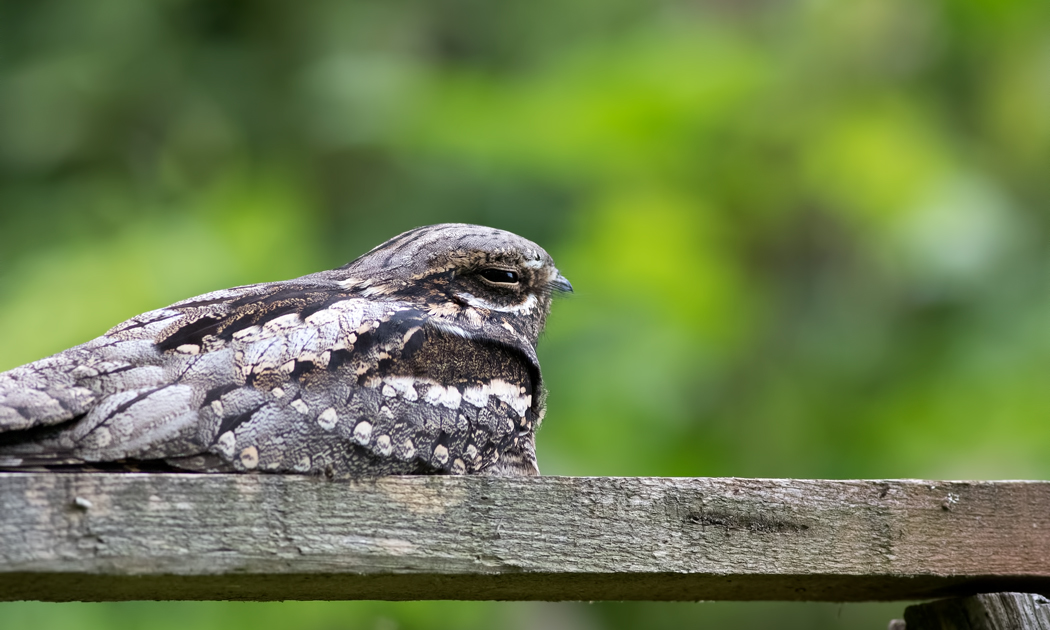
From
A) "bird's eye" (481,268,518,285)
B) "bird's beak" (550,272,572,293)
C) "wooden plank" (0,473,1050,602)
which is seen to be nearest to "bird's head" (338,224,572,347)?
"bird's eye" (481,268,518,285)

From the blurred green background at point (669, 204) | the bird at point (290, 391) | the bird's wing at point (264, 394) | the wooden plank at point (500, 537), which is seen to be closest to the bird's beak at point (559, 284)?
the bird at point (290, 391)

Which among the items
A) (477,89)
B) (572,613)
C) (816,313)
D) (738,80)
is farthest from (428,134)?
(572,613)

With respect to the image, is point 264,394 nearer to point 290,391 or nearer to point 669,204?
point 290,391

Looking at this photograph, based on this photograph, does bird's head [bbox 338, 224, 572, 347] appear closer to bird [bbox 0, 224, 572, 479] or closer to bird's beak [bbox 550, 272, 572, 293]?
bird [bbox 0, 224, 572, 479]

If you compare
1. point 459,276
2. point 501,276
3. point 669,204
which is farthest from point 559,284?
point 669,204

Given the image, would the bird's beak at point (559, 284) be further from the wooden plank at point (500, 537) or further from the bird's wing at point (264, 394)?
the wooden plank at point (500, 537)

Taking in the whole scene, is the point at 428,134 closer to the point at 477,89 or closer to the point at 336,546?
the point at 477,89
